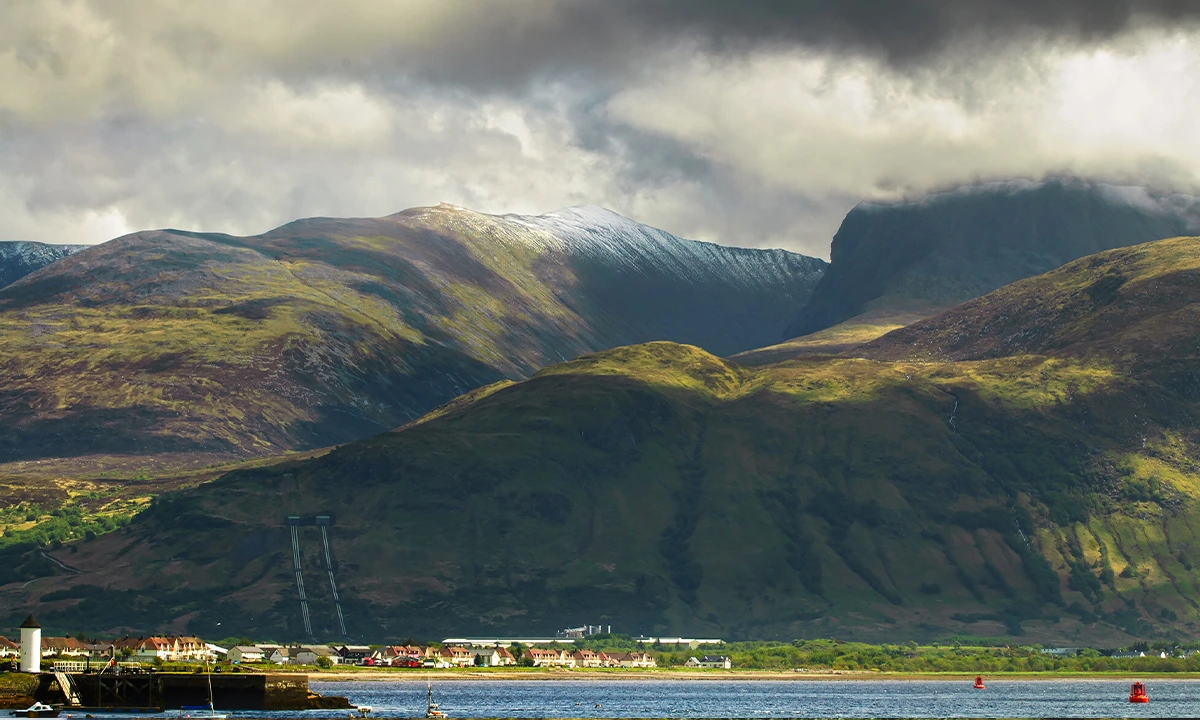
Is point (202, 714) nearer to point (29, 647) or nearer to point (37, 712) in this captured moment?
point (37, 712)

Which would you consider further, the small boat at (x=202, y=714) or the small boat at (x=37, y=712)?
the small boat at (x=202, y=714)

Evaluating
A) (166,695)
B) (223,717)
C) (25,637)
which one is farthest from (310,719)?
(25,637)

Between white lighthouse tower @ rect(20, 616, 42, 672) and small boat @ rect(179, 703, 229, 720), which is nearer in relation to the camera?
small boat @ rect(179, 703, 229, 720)

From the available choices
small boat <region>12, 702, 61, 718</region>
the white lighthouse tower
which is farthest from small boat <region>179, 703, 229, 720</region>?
the white lighthouse tower

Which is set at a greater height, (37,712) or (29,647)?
(29,647)

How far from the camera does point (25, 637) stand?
194m

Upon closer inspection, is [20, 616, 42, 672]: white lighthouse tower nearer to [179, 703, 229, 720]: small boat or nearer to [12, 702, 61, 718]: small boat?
[12, 702, 61, 718]: small boat

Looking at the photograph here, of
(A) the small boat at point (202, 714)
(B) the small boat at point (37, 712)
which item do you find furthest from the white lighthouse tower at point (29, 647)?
(A) the small boat at point (202, 714)

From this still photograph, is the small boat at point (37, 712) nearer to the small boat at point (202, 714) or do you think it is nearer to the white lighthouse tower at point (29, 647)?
the white lighthouse tower at point (29, 647)

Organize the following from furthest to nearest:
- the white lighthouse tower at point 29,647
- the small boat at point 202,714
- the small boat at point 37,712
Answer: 1. the white lighthouse tower at point 29,647
2. the small boat at point 202,714
3. the small boat at point 37,712

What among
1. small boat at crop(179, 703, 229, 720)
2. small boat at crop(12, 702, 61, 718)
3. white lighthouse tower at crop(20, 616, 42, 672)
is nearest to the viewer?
small boat at crop(12, 702, 61, 718)

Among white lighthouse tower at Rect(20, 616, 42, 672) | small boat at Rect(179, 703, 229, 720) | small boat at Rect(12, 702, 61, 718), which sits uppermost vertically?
white lighthouse tower at Rect(20, 616, 42, 672)

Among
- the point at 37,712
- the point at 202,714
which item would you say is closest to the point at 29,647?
the point at 37,712

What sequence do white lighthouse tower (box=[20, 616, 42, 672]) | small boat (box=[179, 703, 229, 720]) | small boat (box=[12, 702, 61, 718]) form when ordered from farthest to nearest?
white lighthouse tower (box=[20, 616, 42, 672]) < small boat (box=[179, 703, 229, 720]) < small boat (box=[12, 702, 61, 718])
